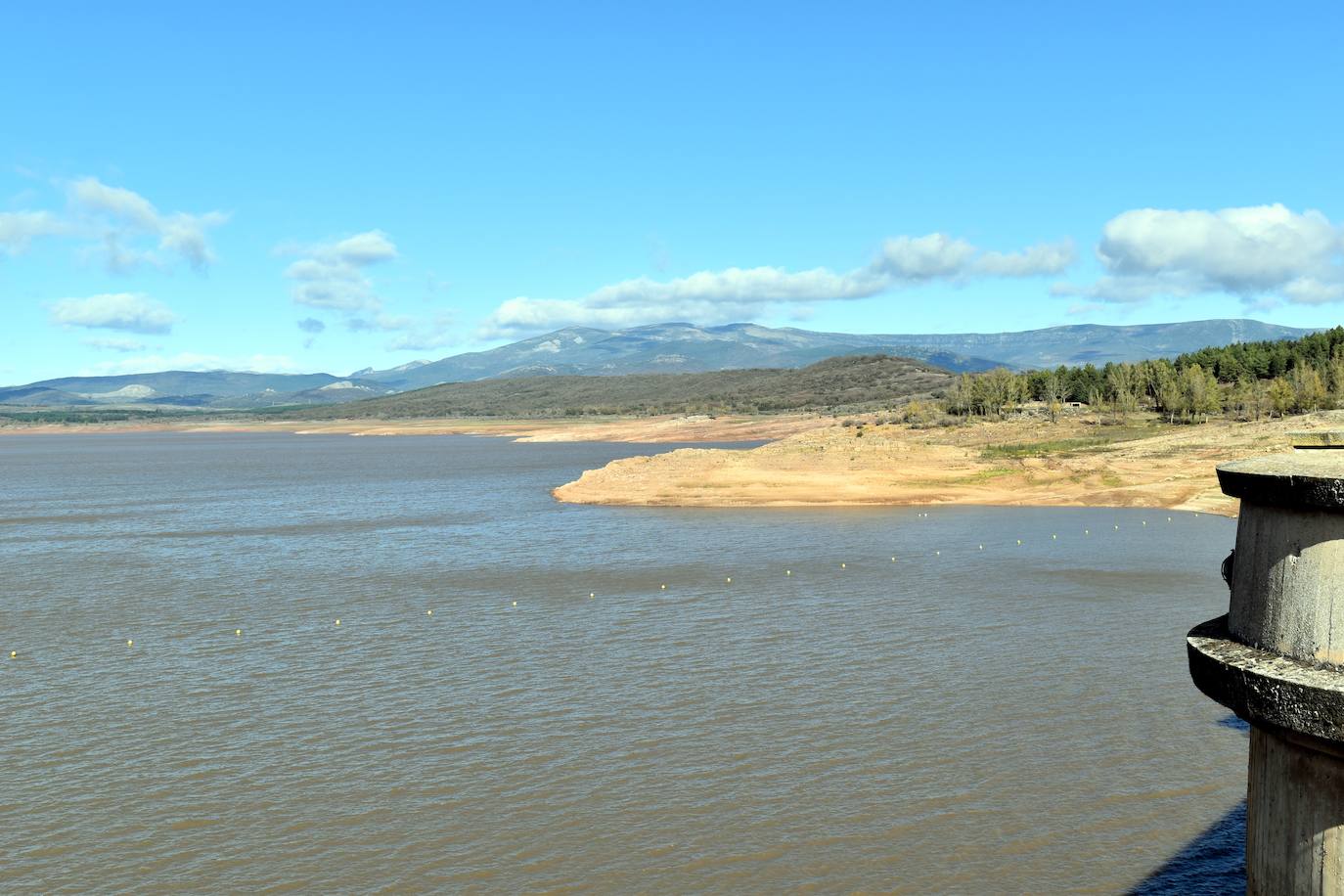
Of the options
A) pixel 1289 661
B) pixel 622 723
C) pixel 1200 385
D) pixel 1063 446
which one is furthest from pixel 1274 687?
pixel 1200 385

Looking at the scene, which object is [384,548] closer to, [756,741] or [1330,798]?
[756,741]

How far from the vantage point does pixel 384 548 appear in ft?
157

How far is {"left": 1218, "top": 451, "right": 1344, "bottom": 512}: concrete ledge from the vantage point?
479 cm

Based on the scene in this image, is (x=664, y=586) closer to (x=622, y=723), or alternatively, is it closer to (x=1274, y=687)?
(x=622, y=723)

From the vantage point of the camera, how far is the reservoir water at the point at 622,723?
49.9 feet

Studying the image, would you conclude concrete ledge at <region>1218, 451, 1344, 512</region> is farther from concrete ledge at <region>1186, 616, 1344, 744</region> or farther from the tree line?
the tree line

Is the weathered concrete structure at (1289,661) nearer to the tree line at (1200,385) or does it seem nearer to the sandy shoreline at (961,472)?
the sandy shoreline at (961,472)

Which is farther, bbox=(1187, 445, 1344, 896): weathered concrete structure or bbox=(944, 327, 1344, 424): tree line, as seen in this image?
bbox=(944, 327, 1344, 424): tree line

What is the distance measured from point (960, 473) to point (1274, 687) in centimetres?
6378

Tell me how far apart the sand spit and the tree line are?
53.5ft

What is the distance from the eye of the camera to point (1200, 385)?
3787 inches

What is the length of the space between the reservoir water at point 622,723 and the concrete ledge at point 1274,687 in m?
10.0

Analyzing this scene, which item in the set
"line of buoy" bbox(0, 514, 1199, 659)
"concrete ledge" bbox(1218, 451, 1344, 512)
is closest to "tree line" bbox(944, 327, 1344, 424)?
"line of buoy" bbox(0, 514, 1199, 659)

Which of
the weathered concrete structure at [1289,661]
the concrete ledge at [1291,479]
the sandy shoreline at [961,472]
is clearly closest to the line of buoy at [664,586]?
the sandy shoreline at [961,472]
